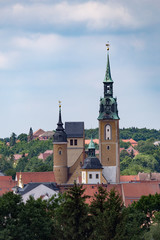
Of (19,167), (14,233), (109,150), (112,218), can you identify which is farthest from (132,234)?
(19,167)

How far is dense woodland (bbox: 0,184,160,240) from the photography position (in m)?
72.1

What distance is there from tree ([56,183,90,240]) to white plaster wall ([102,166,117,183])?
187 ft

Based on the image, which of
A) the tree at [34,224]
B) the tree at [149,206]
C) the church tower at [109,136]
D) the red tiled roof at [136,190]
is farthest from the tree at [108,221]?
the church tower at [109,136]

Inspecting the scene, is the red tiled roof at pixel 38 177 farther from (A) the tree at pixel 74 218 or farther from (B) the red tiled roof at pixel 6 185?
(A) the tree at pixel 74 218

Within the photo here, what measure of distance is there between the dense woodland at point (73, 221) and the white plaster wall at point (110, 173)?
51629 mm

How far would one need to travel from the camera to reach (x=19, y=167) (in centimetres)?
19788

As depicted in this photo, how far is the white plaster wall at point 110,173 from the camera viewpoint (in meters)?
131

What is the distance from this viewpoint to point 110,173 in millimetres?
131625

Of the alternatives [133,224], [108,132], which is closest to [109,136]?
[108,132]

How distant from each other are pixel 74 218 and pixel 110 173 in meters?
58.9

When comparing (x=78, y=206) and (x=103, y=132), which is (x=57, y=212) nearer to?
(x=78, y=206)

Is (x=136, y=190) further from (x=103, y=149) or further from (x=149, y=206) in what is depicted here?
(x=149, y=206)

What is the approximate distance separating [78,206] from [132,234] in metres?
5.89

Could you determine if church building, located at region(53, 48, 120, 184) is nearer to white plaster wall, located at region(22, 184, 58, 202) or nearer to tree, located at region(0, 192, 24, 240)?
white plaster wall, located at region(22, 184, 58, 202)
